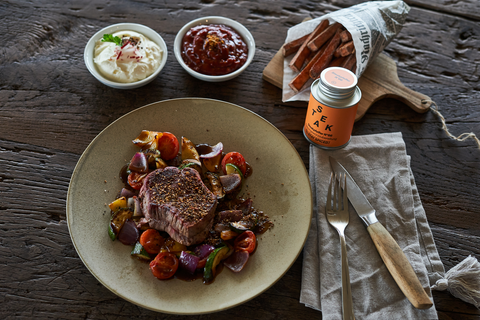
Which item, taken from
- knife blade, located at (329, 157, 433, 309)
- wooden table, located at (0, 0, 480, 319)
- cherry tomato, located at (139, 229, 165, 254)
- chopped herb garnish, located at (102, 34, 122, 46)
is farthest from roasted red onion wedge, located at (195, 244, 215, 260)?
chopped herb garnish, located at (102, 34, 122, 46)

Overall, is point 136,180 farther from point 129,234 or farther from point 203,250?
point 203,250

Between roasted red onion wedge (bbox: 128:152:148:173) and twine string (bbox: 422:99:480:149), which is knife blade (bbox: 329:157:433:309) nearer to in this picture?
twine string (bbox: 422:99:480:149)

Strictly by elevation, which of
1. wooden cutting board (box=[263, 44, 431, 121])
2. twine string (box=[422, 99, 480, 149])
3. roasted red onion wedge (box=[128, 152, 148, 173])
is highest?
wooden cutting board (box=[263, 44, 431, 121])

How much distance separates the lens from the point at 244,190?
8.89ft

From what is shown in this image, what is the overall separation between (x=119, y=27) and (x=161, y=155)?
1432 millimetres

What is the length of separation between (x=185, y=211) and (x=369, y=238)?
1328mm

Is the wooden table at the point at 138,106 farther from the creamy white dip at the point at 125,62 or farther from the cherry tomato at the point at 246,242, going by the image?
the cherry tomato at the point at 246,242

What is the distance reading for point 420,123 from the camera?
325cm

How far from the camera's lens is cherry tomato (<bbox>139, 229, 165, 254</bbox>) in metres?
2.36

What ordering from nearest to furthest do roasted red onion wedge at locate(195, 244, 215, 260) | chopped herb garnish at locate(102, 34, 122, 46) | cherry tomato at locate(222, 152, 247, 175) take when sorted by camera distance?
roasted red onion wedge at locate(195, 244, 215, 260) < cherry tomato at locate(222, 152, 247, 175) < chopped herb garnish at locate(102, 34, 122, 46)

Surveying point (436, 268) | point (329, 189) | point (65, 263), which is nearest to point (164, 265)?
point (65, 263)

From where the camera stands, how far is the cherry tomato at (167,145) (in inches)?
108

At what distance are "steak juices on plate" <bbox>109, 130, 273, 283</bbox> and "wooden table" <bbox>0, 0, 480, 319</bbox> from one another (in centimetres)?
39

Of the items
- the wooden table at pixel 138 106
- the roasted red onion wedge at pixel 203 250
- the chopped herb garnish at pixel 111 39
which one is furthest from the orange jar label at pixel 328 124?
the chopped herb garnish at pixel 111 39
